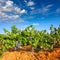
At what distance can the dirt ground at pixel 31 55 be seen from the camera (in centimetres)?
2145

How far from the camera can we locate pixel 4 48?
22.6 m

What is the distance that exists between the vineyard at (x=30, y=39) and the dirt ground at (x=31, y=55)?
26.5 inches

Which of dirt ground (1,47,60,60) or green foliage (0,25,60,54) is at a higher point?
green foliage (0,25,60,54)

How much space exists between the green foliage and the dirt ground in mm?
825

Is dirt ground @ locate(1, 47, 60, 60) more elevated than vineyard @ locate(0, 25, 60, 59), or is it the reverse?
vineyard @ locate(0, 25, 60, 59)

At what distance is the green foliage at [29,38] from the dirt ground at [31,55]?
0.82 metres

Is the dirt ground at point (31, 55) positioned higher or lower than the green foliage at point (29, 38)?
lower

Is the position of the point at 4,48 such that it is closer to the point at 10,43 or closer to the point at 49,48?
the point at 10,43

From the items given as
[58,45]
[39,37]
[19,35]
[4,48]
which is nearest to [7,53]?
[4,48]

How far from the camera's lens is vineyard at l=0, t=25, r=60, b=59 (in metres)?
23.0

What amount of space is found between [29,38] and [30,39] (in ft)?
1.00

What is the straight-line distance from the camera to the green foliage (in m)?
23.0

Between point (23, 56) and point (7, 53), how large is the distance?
2.50 metres

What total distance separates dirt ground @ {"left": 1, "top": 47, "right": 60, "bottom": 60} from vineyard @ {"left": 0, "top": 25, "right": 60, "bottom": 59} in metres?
0.67
